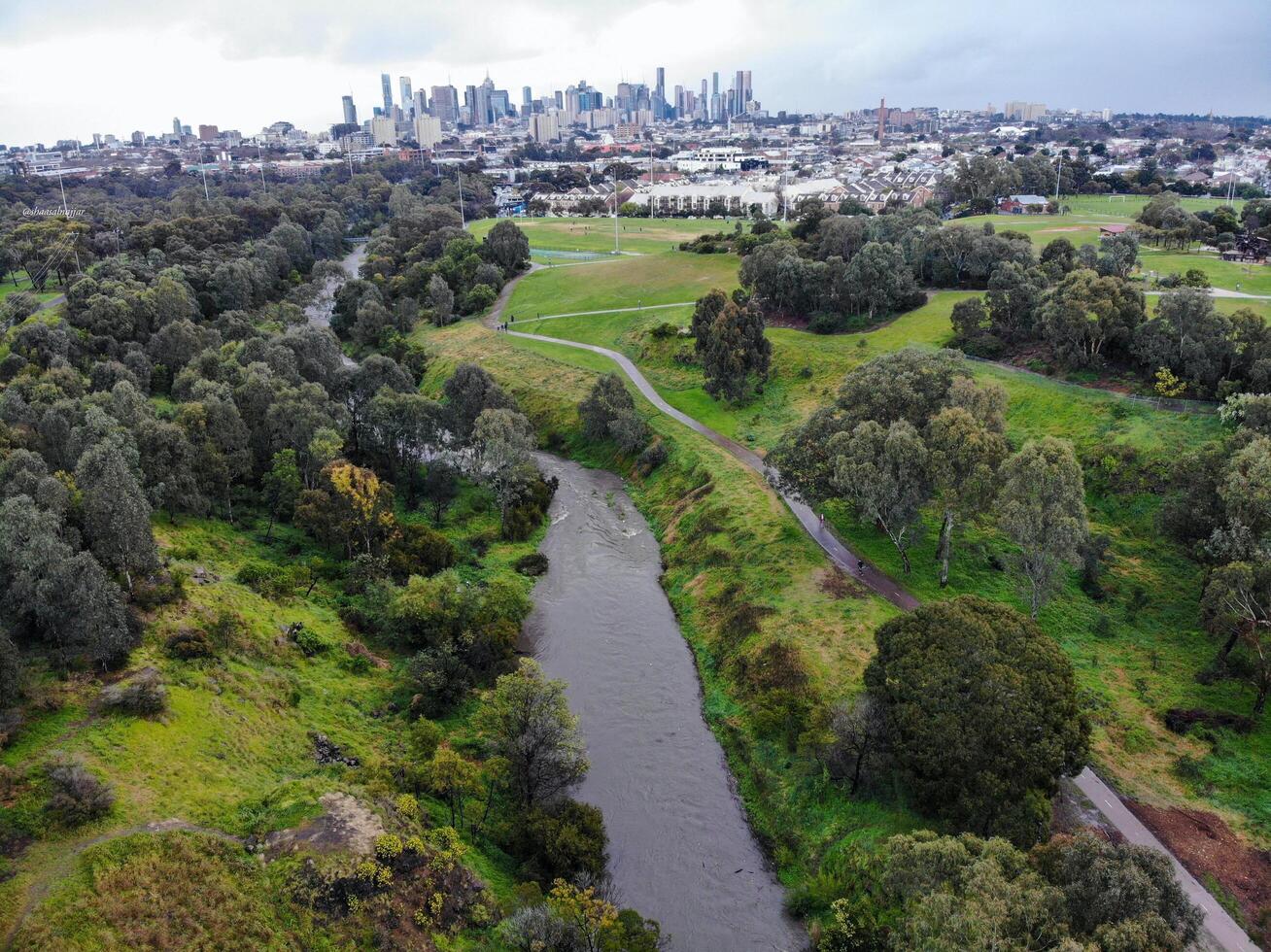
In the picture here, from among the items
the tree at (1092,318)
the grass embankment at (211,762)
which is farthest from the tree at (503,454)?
the tree at (1092,318)

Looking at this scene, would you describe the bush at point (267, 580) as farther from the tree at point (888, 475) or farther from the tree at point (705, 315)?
the tree at point (705, 315)

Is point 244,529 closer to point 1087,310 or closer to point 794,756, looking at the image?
point 794,756

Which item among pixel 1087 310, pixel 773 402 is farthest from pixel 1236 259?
pixel 773 402

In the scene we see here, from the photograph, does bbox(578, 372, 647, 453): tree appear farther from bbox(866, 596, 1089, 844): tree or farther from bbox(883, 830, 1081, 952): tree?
bbox(883, 830, 1081, 952): tree

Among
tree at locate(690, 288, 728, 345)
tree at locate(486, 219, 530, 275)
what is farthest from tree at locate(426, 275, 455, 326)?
tree at locate(690, 288, 728, 345)

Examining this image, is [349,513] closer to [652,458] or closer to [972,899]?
[652,458]

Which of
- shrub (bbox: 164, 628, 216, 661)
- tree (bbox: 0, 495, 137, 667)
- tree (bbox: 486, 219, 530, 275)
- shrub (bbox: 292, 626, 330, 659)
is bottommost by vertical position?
shrub (bbox: 292, 626, 330, 659)
